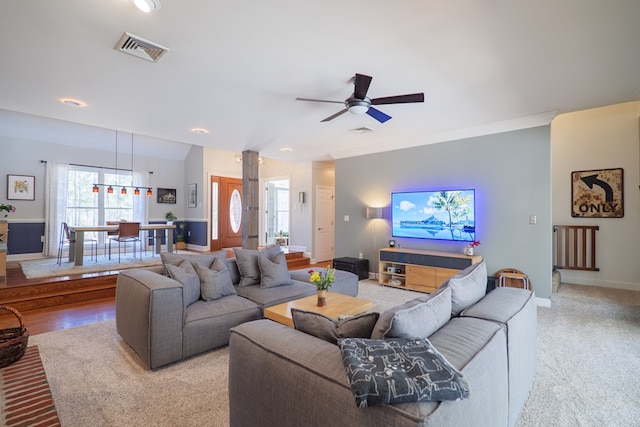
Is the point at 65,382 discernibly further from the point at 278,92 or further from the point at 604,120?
the point at 604,120

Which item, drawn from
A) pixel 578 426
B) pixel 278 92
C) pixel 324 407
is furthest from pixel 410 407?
pixel 278 92

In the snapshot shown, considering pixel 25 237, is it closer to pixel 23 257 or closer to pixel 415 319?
pixel 23 257

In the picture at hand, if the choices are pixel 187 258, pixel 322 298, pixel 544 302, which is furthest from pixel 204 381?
pixel 544 302

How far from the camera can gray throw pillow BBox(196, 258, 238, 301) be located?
297cm

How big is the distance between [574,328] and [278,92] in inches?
165

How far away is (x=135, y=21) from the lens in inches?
83.1

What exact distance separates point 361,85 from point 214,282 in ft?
7.76

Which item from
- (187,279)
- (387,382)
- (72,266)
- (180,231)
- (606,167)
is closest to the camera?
(387,382)

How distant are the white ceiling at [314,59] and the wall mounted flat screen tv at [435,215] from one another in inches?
46.9

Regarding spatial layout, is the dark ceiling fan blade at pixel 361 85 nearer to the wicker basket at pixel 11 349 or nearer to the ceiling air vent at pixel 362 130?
the ceiling air vent at pixel 362 130

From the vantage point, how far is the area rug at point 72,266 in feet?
15.8

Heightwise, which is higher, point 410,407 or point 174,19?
point 174,19

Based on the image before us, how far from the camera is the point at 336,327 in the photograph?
4.59 ft

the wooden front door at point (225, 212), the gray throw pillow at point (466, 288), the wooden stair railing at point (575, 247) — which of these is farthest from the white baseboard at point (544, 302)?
the wooden front door at point (225, 212)
